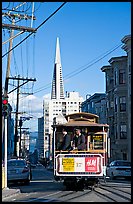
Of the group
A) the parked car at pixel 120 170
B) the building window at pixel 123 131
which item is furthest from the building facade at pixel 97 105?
the parked car at pixel 120 170

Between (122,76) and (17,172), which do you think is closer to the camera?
(17,172)

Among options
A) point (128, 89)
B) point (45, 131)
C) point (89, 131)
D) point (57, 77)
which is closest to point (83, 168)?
point (89, 131)

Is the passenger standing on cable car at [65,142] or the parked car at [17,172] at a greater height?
the passenger standing on cable car at [65,142]

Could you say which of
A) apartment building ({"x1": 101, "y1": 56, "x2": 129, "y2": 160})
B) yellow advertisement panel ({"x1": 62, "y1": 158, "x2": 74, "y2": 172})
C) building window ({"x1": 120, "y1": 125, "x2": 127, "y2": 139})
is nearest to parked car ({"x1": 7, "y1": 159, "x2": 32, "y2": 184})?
yellow advertisement panel ({"x1": 62, "y1": 158, "x2": 74, "y2": 172})

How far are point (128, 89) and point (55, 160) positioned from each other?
33467 millimetres

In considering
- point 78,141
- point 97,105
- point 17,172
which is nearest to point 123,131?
point 97,105

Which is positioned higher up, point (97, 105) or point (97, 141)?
point (97, 105)

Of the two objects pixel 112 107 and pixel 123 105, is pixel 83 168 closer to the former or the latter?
pixel 123 105

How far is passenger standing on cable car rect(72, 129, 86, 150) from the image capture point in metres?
20.5

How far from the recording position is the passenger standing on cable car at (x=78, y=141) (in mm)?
20531

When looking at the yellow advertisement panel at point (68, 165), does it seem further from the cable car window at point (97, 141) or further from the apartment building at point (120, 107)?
the apartment building at point (120, 107)

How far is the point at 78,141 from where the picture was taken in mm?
20734

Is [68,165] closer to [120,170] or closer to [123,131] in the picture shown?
[120,170]

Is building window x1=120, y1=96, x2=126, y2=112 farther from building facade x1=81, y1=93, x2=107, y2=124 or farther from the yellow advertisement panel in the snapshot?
the yellow advertisement panel
